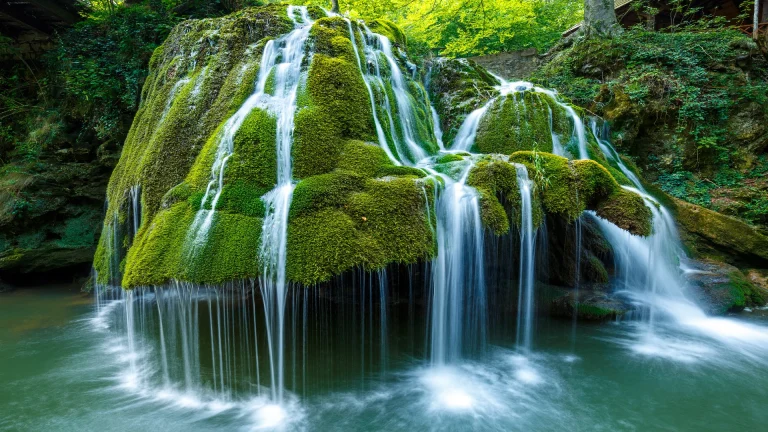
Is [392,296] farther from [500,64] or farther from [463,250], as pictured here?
[500,64]

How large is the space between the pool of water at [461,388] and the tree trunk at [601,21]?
9.17 metres

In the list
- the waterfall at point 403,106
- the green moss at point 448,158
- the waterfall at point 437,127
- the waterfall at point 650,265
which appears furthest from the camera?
the waterfall at point 437,127

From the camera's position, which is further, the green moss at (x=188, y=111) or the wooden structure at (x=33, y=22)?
the wooden structure at (x=33, y=22)

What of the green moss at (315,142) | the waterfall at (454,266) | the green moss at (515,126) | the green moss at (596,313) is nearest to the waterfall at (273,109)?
the green moss at (315,142)

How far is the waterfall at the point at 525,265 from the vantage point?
14.9 ft

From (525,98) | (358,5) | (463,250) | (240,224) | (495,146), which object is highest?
(358,5)

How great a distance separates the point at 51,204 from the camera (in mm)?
8758

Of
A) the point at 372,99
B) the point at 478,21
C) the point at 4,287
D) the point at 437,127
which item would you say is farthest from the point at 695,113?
the point at 4,287

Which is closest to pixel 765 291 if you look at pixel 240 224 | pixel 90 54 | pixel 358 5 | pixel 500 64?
pixel 240 224

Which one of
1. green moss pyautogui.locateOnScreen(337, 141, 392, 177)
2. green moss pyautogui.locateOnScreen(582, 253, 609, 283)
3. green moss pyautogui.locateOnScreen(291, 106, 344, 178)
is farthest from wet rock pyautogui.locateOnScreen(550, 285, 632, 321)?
green moss pyautogui.locateOnScreen(291, 106, 344, 178)

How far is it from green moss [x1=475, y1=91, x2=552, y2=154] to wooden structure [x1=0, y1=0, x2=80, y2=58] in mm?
11335

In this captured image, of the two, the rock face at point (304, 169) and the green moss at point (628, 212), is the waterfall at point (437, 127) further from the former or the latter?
the green moss at point (628, 212)

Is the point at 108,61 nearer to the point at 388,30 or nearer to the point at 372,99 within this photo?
the point at 388,30

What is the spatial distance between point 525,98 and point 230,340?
260 inches
